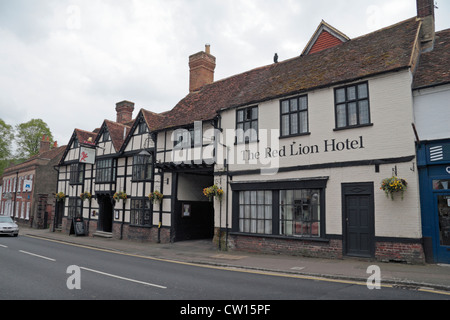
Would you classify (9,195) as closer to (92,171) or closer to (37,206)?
(37,206)

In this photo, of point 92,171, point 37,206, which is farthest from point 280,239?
point 37,206

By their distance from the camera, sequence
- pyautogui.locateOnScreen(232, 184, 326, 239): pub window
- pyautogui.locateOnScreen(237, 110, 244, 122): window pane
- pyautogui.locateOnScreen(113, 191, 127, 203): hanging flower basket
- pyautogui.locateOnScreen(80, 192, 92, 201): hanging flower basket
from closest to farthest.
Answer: pyautogui.locateOnScreen(232, 184, 326, 239): pub window → pyautogui.locateOnScreen(237, 110, 244, 122): window pane → pyautogui.locateOnScreen(113, 191, 127, 203): hanging flower basket → pyautogui.locateOnScreen(80, 192, 92, 201): hanging flower basket

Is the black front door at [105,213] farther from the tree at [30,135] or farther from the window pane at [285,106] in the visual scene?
the tree at [30,135]

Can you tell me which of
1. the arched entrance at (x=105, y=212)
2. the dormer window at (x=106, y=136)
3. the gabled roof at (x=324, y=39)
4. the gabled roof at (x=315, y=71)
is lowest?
the arched entrance at (x=105, y=212)

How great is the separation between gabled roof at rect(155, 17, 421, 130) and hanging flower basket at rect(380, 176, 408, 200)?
13.0 ft

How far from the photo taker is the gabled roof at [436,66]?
11.2 metres

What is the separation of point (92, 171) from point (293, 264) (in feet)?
62.6

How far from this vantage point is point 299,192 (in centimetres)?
1348

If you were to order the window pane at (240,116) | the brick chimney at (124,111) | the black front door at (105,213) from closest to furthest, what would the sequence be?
the window pane at (240,116), the black front door at (105,213), the brick chimney at (124,111)

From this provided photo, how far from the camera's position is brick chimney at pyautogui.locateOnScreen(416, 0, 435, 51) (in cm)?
1323

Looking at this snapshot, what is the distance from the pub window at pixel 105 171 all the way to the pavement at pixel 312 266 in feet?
24.5

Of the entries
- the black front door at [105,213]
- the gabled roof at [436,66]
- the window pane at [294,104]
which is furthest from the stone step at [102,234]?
the gabled roof at [436,66]

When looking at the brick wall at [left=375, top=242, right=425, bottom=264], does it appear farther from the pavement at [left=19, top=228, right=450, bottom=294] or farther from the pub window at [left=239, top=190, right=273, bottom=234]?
the pub window at [left=239, top=190, right=273, bottom=234]

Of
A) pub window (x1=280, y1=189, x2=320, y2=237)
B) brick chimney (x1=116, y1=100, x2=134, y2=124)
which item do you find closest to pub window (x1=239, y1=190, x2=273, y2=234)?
pub window (x1=280, y1=189, x2=320, y2=237)
